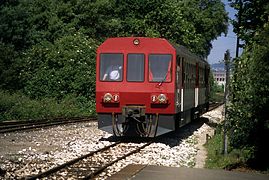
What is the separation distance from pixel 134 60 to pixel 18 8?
30867mm

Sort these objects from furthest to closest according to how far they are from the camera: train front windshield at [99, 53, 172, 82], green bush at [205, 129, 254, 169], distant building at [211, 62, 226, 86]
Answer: train front windshield at [99, 53, 172, 82] → distant building at [211, 62, 226, 86] → green bush at [205, 129, 254, 169]

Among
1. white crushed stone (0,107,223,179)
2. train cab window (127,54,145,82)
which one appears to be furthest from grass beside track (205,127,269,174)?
train cab window (127,54,145,82)

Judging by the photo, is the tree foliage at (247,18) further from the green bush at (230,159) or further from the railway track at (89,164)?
the railway track at (89,164)

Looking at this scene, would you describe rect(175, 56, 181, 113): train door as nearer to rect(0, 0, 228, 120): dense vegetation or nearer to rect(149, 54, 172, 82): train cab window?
rect(149, 54, 172, 82): train cab window

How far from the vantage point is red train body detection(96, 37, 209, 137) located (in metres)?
16.8

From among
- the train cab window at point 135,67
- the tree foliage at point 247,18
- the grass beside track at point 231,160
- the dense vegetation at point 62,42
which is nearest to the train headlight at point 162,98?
the train cab window at point 135,67

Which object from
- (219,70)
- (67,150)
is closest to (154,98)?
(67,150)

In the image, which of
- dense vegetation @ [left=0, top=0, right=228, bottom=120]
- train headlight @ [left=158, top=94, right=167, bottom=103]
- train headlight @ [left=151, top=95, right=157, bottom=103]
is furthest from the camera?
dense vegetation @ [left=0, top=0, right=228, bottom=120]

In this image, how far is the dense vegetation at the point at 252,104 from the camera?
1112cm

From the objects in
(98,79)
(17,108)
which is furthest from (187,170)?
(17,108)

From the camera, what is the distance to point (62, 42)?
130 ft

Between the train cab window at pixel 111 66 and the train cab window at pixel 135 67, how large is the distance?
290 millimetres

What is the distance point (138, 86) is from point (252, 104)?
5.95m

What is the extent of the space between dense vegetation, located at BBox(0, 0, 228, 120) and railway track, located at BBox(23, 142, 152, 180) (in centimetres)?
1409
